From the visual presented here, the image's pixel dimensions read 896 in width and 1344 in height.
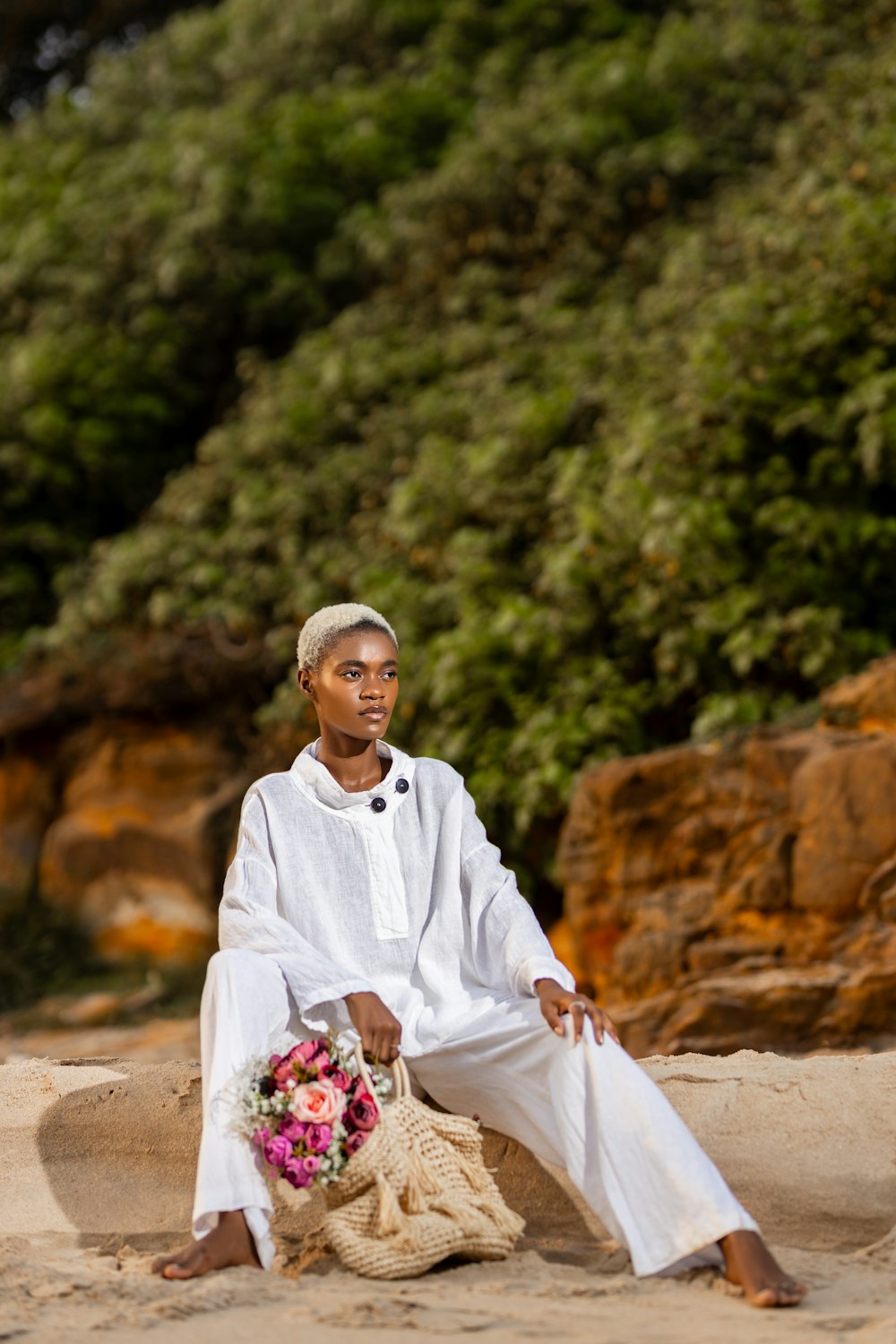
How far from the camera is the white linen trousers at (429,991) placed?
255 centimetres

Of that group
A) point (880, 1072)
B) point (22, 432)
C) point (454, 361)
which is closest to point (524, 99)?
point (454, 361)

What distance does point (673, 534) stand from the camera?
23.7 ft

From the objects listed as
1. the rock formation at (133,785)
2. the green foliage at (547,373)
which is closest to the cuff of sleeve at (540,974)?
the green foliage at (547,373)

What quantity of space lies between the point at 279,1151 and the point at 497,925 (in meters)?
0.73

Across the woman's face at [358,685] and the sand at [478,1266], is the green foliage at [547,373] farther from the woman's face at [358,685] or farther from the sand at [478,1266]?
the woman's face at [358,685]

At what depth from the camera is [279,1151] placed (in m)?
2.58

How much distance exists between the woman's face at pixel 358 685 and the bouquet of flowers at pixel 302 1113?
76 cm

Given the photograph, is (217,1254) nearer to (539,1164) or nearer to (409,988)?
(409,988)

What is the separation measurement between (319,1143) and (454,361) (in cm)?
875

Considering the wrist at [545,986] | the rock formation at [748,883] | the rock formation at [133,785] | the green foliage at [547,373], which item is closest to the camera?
the wrist at [545,986]

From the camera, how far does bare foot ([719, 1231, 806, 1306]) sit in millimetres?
2346

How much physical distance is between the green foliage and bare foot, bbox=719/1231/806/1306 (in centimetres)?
466

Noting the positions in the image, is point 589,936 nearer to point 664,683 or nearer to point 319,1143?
point 664,683

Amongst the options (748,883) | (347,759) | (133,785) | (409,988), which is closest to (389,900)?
(409,988)
